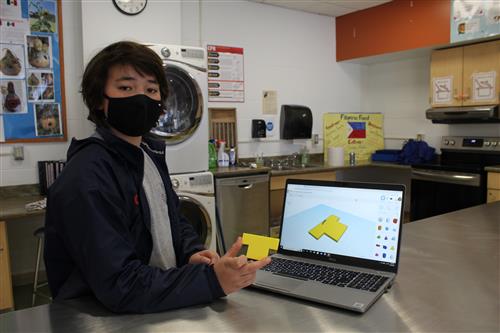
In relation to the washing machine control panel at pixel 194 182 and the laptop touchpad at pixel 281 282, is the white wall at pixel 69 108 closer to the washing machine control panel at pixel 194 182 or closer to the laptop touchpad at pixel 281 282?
the washing machine control panel at pixel 194 182

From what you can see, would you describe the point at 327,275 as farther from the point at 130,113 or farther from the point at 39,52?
the point at 39,52

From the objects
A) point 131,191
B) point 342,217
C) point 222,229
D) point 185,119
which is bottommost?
point 222,229

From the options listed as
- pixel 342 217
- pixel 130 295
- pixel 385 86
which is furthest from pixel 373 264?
pixel 385 86

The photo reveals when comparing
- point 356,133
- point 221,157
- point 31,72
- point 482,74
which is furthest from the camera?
point 356,133

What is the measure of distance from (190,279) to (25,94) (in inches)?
122

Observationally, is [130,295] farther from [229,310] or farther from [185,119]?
[185,119]

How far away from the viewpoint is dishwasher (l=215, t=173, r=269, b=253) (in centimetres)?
376

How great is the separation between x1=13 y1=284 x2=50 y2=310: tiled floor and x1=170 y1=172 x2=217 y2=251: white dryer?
1215 millimetres

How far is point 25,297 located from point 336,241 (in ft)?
9.88

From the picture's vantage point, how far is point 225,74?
4562 millimetres

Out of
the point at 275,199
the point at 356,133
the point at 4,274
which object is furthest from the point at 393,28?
the point at 4,274

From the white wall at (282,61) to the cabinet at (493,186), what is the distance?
6.68ft

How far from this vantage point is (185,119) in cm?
365

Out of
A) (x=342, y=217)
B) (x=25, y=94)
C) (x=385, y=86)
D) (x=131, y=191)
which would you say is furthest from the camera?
(x=385, y=86)
